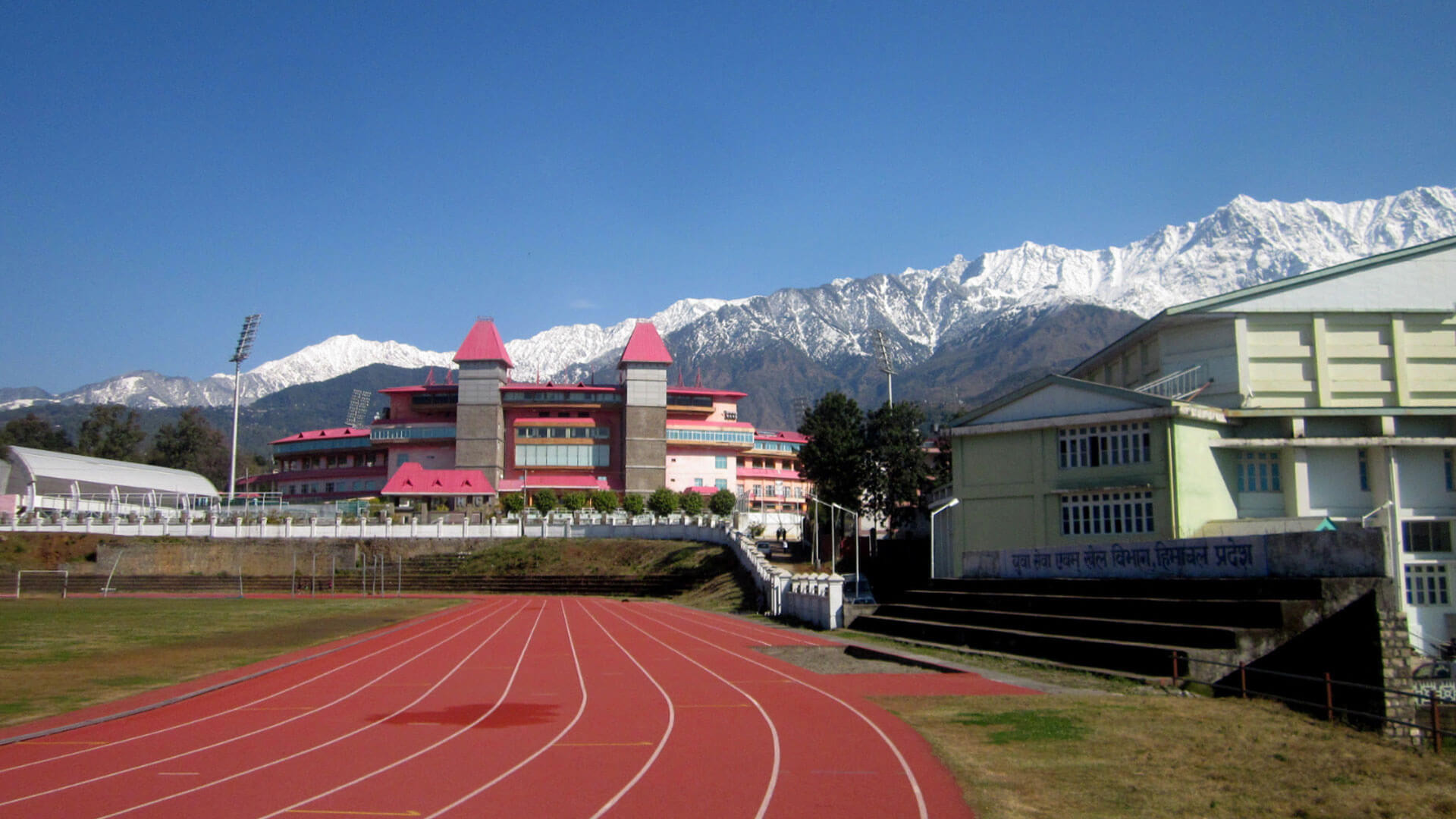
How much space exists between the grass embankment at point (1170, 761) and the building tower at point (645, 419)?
6613cm

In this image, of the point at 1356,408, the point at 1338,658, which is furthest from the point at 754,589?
the point at 1338,658

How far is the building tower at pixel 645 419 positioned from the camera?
80.1 m

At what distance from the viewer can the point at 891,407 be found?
58.4 m

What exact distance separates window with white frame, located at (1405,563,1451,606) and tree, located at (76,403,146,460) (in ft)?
410

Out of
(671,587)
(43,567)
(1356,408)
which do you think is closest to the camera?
(1356,408)

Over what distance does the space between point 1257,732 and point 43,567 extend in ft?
216

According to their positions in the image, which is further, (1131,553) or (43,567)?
(43,567)

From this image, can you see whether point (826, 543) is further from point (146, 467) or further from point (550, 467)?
point (146, 467)

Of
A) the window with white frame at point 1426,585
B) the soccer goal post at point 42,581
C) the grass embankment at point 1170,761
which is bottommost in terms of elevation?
the soccer goal post at point 42,581

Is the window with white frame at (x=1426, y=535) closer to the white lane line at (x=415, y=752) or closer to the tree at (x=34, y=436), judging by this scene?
the white lane line at (x=415, y=752)

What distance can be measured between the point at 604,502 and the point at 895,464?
2456 centimetres

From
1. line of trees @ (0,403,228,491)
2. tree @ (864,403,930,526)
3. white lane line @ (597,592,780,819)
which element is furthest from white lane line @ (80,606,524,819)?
line of trees @ (0,403,228,491)

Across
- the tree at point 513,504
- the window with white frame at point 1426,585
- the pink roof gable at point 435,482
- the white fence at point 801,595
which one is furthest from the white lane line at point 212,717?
the pink roof gable at point 435,482

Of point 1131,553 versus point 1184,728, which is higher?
point 1131,553
